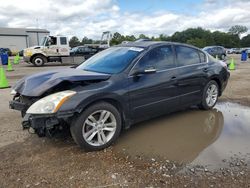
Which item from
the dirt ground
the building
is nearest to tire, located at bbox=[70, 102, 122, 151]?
the dirt ground

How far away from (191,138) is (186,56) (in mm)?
1835

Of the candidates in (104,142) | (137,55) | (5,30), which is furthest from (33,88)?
(5,30)

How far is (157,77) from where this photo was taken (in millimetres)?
4750

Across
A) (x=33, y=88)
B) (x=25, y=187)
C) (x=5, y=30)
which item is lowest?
(x=25, y=187)

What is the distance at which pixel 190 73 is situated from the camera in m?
5.42

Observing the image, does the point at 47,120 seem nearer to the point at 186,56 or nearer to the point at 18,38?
the point at 186,56

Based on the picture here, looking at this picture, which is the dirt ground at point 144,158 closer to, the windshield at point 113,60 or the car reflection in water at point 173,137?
the car reflection in water at point 173,137

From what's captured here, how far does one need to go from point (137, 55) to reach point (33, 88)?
1.78m

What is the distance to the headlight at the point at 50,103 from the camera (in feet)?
11.9

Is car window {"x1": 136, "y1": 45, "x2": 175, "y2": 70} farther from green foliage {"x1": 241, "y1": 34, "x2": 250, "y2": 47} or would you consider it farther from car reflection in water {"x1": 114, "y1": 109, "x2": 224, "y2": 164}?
green foliage {"x1": 241, "y1": 34, "x2": 250, "y2": 47}

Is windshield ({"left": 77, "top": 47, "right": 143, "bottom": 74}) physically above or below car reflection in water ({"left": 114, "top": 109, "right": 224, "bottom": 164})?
above

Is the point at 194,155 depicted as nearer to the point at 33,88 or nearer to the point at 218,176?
the point at 218,176

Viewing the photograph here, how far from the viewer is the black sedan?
147 inches

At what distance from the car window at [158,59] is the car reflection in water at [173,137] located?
111cm
